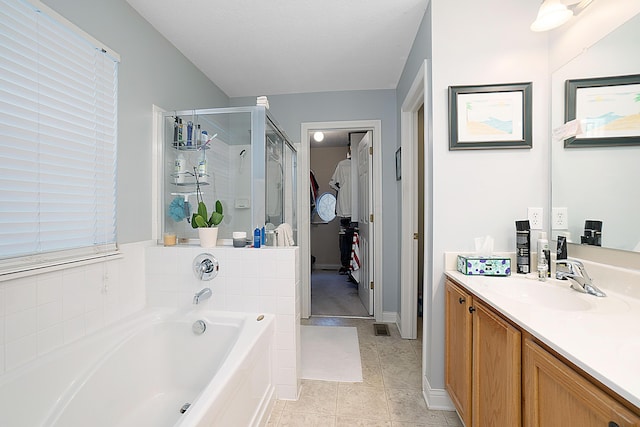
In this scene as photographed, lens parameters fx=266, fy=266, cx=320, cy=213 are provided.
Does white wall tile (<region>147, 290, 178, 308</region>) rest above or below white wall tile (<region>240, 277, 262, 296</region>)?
below

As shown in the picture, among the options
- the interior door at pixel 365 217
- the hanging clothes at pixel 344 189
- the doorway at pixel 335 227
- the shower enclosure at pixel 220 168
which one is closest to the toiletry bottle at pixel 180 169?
the shower enclosure at pixel 220 168

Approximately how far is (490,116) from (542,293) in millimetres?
1009

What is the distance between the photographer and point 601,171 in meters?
1.28

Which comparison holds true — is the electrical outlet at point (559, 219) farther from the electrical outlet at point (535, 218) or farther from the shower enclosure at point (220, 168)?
the shower enclosure at point (220, 168)

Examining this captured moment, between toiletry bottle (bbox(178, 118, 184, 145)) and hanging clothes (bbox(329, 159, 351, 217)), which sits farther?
hanging clothes (bbox(329, 159, 351, 217))

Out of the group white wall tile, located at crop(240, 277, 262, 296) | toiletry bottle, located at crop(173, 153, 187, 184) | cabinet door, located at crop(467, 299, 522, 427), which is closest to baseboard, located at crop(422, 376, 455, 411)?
cabinet door, located at crop(467, 299, 522, 427)

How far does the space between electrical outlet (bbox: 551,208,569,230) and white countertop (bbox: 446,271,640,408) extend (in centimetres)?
34

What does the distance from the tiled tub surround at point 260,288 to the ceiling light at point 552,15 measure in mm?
1825

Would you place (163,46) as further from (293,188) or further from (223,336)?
(223,336)

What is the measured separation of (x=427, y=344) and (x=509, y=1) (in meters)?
2.14

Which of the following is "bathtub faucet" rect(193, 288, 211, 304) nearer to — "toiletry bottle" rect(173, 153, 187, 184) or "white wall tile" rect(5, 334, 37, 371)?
"white wall tile" rect(5, 334, 37, 371)

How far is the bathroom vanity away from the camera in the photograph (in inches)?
24.2

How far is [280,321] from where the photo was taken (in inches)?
67.1

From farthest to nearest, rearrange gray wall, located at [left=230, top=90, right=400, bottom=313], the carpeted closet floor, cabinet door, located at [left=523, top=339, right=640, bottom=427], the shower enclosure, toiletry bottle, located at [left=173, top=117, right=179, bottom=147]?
the carpeted closet floor
gray wall, located at [left=230, top=90, right=400, bottom=313]
toiletry bottle, located at [left=173, top=117, right=179, bottom=147]
the shower enclosure
cabinet door, located at [left=523, top=339, right=640, bottom=427]
